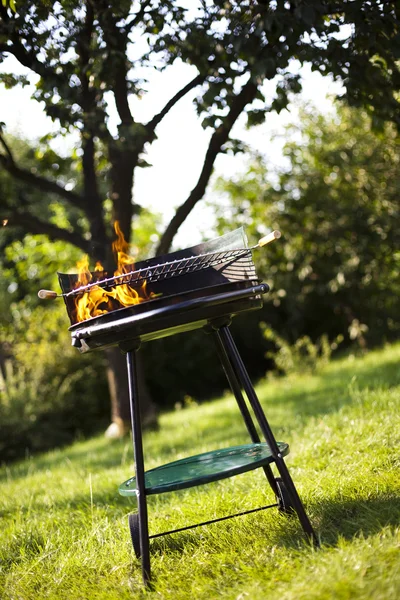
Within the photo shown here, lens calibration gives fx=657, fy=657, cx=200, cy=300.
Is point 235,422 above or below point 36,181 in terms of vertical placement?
below

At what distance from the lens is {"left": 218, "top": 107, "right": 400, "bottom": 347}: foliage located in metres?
8.19

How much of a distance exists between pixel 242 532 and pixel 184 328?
852mm

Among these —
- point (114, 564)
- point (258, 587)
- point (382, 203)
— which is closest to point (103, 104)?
point (114, 564)

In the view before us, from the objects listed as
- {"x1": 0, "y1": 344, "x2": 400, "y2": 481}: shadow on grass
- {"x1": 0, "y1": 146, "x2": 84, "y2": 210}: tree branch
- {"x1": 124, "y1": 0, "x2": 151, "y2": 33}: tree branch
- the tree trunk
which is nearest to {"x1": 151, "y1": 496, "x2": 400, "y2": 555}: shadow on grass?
{"x1": 0, "y1": 344, "x2": 400, "y2": 481}: shadow on grass

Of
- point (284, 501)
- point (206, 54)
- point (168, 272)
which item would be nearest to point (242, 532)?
point (284, 501)

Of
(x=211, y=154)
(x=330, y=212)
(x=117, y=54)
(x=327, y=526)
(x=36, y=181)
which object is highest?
(x=117, y=54)

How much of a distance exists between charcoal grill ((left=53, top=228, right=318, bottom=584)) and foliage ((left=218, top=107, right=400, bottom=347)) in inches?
214

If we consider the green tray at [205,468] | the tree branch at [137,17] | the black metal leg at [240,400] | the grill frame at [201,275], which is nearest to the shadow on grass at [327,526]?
the black metal leg at [240,400]

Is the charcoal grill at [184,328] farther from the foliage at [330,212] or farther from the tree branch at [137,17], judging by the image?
the foliage at [330,212]

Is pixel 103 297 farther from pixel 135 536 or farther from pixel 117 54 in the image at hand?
pixel 117 54

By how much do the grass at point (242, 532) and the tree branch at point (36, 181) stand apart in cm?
Answer: 277

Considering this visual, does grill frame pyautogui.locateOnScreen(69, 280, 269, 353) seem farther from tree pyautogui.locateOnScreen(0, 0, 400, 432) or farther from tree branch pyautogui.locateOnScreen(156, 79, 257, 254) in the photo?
tree branch pyautogui.locateOnScreen(156, 79, 257, 254)

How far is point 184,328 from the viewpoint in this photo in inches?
102

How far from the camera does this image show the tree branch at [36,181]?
19.1ft
